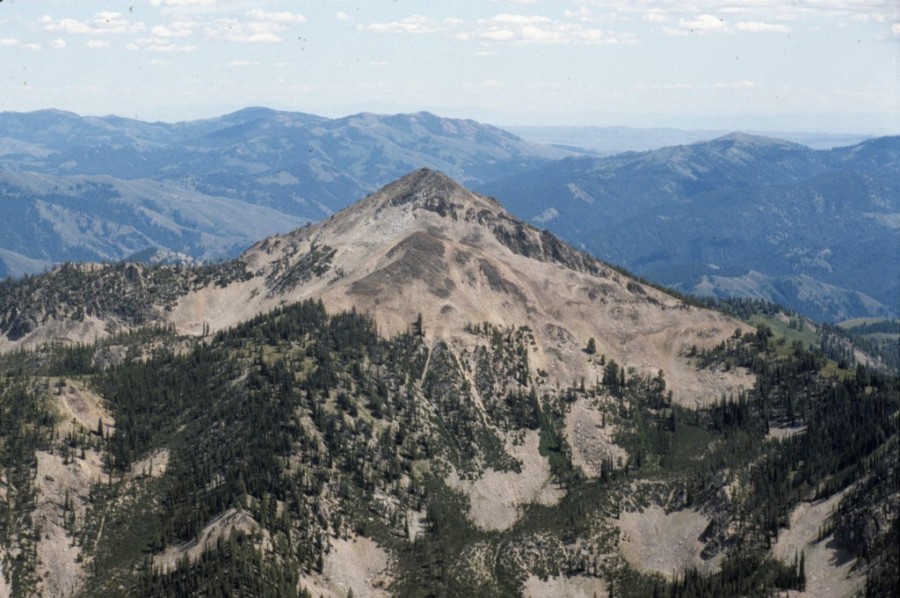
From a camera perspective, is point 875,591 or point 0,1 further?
point 875,591

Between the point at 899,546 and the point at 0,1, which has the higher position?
the point at 0,1

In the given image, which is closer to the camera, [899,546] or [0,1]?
[0,1]

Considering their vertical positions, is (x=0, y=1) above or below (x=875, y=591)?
above

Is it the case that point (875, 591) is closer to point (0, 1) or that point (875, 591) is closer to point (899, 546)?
point (899, 546)

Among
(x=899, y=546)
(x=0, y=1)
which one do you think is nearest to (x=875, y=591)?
(x=899, y=546)
